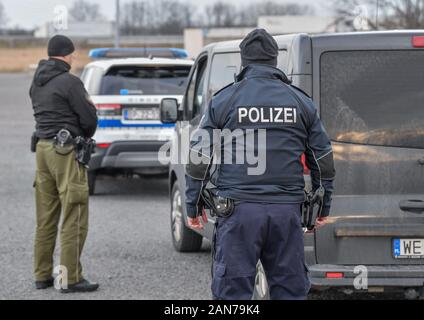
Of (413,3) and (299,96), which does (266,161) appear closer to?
(299,96)

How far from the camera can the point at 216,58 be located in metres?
8.34

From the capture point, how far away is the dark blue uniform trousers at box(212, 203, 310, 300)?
4.86m

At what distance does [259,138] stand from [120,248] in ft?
15.6

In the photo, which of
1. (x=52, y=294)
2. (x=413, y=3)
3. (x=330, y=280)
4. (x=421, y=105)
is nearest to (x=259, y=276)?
(x=330, y=280)

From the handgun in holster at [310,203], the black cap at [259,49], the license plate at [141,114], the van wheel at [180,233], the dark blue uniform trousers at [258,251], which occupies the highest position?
the black cap at [259,49]

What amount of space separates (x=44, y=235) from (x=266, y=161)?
10.7ft

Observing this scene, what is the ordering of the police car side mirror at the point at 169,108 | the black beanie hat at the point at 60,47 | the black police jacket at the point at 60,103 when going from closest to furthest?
the black police jacket at the point at 60,103 < the black beanie hat at the point at 60,47 < the police car side mirror at the point at 169,108

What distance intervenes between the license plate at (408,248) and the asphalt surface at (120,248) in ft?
4.41

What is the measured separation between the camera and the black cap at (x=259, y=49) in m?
5.04

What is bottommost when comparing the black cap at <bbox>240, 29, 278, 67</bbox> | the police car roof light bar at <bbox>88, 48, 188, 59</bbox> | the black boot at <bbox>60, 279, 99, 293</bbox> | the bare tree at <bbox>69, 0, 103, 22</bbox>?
the black boot at <bbox>60, 279, 99, 293</bbox>

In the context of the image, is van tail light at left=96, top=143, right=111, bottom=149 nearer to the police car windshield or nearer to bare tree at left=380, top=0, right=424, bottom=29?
the police car windshield

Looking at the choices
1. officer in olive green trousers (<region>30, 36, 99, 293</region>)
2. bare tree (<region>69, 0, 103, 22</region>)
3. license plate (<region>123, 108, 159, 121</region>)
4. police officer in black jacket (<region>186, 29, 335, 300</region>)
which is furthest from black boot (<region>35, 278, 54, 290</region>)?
bare tree (<region>69, 0, 103, 22</region>)

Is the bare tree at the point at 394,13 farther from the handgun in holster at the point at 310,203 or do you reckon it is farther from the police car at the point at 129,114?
the handgun in holster at the point at 310,203
